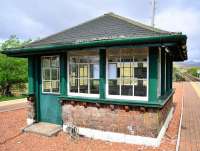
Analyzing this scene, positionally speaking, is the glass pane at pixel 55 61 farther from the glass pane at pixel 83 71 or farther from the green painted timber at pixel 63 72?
the glass pane at pixel 83 71

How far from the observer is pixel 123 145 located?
7176mm

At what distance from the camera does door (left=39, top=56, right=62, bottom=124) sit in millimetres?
8856

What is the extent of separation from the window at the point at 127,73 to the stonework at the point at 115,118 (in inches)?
19.7

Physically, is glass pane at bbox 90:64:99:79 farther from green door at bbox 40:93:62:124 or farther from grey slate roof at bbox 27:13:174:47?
green door at bbox 40:93:62:124

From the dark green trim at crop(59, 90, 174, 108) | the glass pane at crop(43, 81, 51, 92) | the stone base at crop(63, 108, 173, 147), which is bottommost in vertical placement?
the stone base at crop(63, 108, 173, 147)

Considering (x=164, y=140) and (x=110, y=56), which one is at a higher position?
(x=110, y=56)

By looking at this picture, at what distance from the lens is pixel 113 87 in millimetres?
7695

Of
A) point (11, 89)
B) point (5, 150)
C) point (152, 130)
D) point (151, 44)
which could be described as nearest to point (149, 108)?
point (152, 130)

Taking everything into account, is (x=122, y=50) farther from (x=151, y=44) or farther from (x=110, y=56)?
(x=151, y=44)

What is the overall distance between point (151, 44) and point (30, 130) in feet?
16.9

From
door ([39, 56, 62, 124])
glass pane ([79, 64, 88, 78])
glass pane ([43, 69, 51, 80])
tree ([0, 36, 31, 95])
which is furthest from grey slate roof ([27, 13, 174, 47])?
tree ([0, 36, 31, 95])

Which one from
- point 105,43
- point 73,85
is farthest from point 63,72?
point 105,43

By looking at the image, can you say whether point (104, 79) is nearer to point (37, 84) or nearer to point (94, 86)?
point (94, 86)

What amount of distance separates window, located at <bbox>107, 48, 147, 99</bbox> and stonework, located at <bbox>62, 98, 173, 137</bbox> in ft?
1.64
